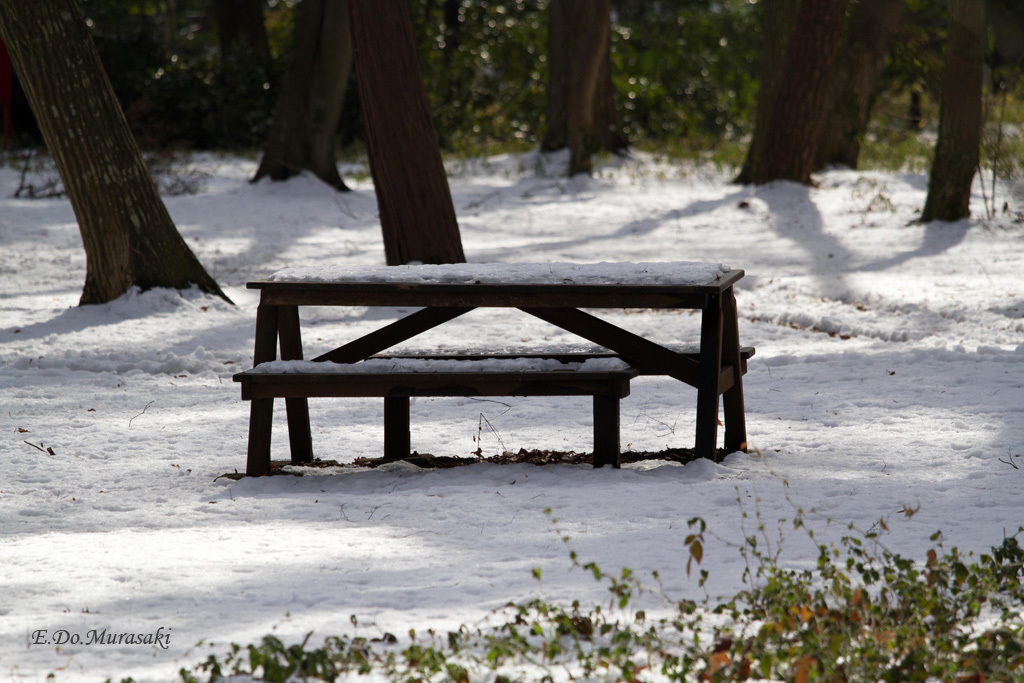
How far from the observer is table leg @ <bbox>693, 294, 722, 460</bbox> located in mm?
4281

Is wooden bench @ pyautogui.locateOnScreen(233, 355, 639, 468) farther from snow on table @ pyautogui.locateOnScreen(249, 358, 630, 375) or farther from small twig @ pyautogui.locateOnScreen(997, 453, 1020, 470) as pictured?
small twig @ pyautogui.locateOnScreen(997, 453, 1020, 470)

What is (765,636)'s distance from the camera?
2.43 meters

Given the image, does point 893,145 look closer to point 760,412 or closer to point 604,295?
point 760,412

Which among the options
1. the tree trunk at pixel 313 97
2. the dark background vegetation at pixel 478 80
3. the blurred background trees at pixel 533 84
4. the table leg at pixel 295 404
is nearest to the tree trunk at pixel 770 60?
the blurred background trees at pixel 533 84

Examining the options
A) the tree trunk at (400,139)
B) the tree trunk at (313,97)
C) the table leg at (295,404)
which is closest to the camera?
the table leg at (295,404)

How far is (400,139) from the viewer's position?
832 centimetres

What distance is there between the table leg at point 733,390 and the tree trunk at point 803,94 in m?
9.18

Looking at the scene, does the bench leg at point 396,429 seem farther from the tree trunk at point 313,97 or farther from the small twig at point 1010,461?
the tree trunk at point 313,97

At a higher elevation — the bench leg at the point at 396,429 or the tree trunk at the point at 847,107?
the tree trunk at the point at 847,107

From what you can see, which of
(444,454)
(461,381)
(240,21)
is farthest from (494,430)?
(240,21)

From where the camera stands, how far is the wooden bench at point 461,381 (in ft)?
13.7

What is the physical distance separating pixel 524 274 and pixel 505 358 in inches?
20.5

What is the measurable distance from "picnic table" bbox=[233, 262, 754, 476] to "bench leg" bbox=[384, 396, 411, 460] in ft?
0.85

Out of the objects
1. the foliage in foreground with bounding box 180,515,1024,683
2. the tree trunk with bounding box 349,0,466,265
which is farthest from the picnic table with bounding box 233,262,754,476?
the tree trunk with bounding box 349,0,466,265
